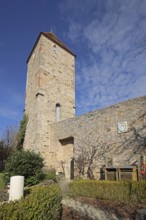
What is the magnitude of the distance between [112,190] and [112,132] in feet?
13.3

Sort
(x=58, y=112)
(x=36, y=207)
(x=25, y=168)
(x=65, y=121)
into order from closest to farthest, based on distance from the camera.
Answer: (x=36, y=207), (x=25, y=168), (x=65, y=121), (x=58, y=112)

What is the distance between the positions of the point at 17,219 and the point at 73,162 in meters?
8.08

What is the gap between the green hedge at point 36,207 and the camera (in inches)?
108

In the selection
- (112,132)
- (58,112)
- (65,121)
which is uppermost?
(58,112)

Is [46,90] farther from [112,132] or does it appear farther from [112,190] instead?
[112,190]

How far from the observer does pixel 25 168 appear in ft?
26.6

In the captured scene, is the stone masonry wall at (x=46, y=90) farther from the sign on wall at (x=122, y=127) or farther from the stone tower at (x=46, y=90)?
the sign on wall at (x=122, y=127)

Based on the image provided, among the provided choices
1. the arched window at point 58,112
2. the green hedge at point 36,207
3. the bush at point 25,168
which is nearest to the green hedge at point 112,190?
the green hedge at point 36,207

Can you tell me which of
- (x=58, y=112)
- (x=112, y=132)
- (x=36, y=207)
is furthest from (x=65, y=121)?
(x=36, y=207)

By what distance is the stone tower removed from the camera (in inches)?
495

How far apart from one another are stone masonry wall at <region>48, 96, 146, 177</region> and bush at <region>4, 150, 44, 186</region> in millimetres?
3003

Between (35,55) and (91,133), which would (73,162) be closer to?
(91,133)

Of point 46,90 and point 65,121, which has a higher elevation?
point 46,90

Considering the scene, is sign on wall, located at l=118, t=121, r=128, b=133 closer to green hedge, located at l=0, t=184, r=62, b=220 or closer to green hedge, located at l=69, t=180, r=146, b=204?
green hedge, located at l=69, t=180, r=146, b=204
